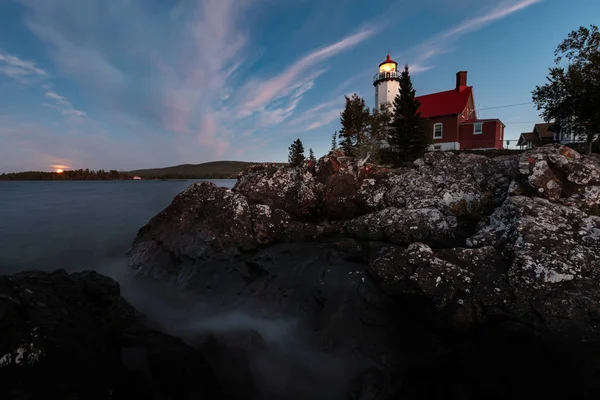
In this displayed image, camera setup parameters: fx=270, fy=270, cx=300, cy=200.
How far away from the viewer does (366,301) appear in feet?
25.1

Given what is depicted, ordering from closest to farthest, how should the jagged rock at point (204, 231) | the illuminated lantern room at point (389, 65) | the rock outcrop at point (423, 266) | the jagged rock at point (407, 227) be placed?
the rock outcrop at point (423, 266) < the jagged rock at point (407, 227) < the jagged rock at point (204, 231) < the illuminated lantern room at point (389, 65)

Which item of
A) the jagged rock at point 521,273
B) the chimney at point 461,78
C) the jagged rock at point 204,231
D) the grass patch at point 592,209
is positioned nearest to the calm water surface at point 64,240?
the jagged rock at point 204,231

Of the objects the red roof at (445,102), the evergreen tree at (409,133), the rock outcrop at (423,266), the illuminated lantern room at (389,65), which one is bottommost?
the rock outcrop at (423,266)

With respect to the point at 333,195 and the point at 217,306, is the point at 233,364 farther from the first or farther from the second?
the point at 333,195

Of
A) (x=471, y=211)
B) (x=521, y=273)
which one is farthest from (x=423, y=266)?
(x=471, y=211)

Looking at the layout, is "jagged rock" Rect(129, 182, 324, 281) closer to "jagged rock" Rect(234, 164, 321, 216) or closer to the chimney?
"jagged rock" Rect(234, 164, 321, 216)

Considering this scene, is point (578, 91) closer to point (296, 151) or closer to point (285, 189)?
point (285, 189)

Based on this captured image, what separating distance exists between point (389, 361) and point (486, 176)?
A: 1098 centimetres

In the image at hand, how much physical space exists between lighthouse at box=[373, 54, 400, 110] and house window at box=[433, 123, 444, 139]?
24.3 feet

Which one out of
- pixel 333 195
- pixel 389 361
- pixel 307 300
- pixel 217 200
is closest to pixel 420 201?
pixel 333 195

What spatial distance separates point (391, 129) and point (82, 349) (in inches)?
1213

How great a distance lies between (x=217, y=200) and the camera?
41.7ft

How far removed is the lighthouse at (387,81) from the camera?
40.2 m

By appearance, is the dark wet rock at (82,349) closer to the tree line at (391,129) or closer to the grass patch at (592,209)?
the grass patch at (592,209)
